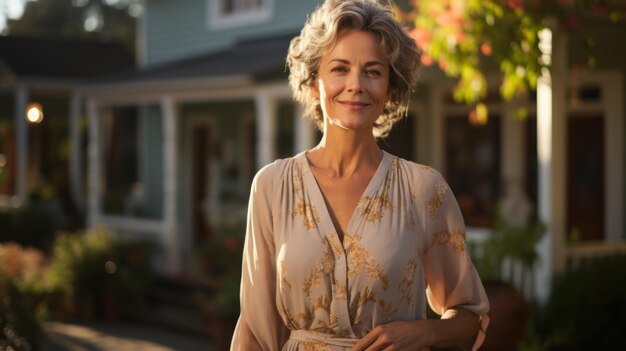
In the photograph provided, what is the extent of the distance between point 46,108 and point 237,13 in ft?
29.7

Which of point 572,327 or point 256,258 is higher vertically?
point 256,258

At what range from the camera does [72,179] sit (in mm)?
21609

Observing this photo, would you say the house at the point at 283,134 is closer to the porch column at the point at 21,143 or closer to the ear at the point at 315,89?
the porch column at the point at 21,143

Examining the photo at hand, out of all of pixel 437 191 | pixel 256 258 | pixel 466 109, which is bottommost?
pixel 256 258

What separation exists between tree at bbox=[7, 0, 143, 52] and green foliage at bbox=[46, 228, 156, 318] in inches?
1468

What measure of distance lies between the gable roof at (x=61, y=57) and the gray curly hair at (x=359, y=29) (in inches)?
737

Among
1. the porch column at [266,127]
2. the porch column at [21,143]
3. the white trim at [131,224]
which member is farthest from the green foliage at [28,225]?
the porch column at [266,127]

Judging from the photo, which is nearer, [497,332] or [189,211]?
[497,332]

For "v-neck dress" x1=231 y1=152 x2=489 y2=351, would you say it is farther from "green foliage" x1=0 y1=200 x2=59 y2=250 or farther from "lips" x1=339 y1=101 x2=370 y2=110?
"green foliage" x1=0 y1=200 x2=59 y2=250

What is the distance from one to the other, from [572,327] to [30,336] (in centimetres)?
418

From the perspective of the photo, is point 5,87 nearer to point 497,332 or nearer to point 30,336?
point 30,336

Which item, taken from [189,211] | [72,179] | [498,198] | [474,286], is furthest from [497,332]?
[72,179]

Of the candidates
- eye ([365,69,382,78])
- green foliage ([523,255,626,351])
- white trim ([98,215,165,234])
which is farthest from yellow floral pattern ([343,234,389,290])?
white trim ([98,215,165,234])

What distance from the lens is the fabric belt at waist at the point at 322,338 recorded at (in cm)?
265
